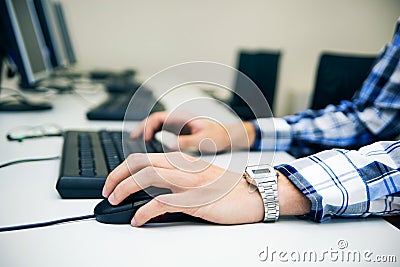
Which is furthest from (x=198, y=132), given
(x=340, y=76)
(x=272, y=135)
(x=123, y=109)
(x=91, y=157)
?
(x=340, y=76)

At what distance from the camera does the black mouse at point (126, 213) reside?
1.55 ft

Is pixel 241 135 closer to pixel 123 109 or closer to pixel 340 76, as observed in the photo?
pixel 123 109

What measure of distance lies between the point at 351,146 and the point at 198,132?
405 mm

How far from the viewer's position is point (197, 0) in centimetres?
254

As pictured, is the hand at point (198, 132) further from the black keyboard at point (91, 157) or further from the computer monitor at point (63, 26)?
the computer monitor at point (63, 26)

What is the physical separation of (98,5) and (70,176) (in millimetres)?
2099

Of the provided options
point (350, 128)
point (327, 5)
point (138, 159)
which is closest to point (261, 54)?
point (327, 5)

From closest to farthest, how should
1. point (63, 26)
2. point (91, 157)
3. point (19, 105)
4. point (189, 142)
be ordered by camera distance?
point (91, 157)
point (189, 142)
point (19, 105)
point (63, 26)

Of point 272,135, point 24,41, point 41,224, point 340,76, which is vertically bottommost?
point 340,76

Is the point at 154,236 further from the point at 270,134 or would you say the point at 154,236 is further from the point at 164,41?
the point at 164,41

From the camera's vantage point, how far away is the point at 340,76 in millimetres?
1668

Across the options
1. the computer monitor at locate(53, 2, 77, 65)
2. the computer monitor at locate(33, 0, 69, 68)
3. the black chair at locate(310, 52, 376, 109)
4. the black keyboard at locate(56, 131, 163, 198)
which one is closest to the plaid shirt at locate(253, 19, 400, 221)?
the black keyboard at locate(56, 131, 163, 198)

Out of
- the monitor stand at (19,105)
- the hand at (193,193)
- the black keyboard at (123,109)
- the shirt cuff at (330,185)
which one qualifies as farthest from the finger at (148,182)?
the monitor stand at (19,105)

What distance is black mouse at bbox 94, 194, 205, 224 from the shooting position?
473 mm
